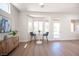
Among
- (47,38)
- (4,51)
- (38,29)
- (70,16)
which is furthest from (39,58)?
(70,16)

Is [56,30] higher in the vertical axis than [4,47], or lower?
higher

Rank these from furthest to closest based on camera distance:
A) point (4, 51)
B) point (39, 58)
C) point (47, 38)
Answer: point (47, 38)
point (4, 51)
point (39, 58)

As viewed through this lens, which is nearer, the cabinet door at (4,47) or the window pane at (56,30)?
the cabinet door at (4,47)

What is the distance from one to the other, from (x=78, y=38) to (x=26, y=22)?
3965 mm

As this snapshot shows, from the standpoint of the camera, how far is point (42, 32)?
344 inches

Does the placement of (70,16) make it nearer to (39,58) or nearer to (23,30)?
(23,30)

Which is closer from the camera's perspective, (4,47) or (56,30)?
(4,47)

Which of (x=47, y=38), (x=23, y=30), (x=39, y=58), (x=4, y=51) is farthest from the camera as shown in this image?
(x=47, y=38)

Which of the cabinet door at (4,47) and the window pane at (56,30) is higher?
the window pane at (56,30)

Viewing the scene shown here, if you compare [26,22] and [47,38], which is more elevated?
[26,22]

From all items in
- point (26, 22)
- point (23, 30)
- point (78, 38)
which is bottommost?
point (78, 38)

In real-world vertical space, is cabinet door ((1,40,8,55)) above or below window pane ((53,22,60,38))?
below

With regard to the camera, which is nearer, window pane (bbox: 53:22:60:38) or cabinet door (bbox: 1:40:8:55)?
cabinet door (bbox: 1:40:8:55)

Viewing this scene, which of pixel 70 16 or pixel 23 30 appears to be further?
pixel 70 16
